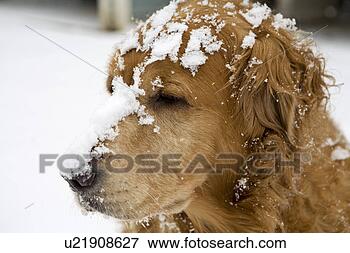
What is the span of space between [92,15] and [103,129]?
8.46 metres

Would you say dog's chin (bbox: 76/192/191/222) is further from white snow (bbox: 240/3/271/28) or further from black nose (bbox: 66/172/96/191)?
white snow (bbox: 240/3/271/28)

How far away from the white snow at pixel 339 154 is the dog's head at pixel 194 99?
0.49 meters

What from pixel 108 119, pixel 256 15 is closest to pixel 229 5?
pixel 256 15

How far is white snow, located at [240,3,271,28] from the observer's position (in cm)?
254

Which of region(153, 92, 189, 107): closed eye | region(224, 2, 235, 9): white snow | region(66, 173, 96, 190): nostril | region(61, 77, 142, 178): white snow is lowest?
region(66, 173, 96, 190): nostril

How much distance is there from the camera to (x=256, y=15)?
256 centimetres

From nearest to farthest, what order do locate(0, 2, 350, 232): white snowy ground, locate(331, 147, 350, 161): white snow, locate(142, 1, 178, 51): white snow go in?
1. locate(142, 1, 178, 51): white snow
2. locate(331, 147, 350, 161): white snow
3. locate(0, 2, 350, 232): white snowy ground

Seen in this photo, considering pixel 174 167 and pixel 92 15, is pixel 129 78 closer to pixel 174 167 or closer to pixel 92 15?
pixel 174 167

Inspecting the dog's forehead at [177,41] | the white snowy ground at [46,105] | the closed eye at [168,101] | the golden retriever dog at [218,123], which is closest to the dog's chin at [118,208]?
the golden retriever dog at [218,123]

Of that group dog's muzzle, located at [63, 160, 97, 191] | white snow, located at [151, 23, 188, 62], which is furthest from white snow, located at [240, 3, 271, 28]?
dog's muzzle, located at [63, 160, 97, 191]

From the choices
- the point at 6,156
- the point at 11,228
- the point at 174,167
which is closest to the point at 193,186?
the point at 174,167

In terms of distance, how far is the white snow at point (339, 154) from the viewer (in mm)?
2912

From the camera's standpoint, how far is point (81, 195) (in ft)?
7.31

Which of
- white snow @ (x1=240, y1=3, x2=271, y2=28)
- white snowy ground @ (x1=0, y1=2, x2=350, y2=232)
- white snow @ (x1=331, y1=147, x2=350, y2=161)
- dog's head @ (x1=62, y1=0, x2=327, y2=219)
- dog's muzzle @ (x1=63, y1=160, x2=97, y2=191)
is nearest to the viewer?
dog's muzzle @ (x1=63, y1=160, x2=97, y2=191)
